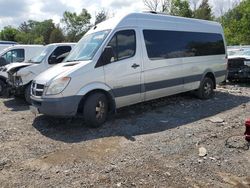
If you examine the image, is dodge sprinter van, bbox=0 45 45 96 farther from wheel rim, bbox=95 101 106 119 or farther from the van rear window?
wheel rim, bbox=95 101 106 119

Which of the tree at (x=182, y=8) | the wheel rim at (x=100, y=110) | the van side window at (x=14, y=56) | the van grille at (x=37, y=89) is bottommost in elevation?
the wheel rim at (x=100, y=110)

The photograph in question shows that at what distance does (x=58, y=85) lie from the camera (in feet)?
24.7

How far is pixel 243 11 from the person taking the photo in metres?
31.3

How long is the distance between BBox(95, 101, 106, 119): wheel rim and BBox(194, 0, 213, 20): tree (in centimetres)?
4453

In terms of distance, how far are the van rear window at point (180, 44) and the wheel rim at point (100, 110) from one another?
2.01 m

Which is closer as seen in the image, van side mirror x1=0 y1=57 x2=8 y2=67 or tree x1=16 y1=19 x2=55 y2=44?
van side mirror x1=0 y1=57 x2=8 y2=67

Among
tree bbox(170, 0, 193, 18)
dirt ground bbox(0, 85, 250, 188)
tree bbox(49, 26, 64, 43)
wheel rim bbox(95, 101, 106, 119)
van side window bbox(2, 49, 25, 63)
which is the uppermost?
tree bbox(170, 0, 193, 18)

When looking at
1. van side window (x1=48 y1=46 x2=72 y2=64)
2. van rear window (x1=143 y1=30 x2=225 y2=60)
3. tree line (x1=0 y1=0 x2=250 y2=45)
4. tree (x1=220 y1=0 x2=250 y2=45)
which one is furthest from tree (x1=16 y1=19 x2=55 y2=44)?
van rear window (x1=143 y1=30 x2=225 y2=60)

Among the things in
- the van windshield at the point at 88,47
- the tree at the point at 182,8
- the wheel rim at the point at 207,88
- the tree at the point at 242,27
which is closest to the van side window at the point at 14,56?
the van windshield at the point at 88,47

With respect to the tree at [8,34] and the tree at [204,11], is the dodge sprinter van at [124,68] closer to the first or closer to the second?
the tree at [204,11]

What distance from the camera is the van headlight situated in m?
7.52

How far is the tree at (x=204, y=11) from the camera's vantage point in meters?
50.2

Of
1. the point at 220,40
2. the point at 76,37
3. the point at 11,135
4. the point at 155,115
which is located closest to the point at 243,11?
the point at 220,40

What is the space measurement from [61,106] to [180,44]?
176 inches
